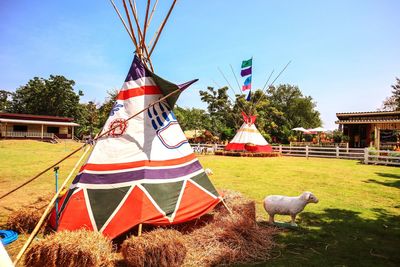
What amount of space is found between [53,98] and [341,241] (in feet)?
192

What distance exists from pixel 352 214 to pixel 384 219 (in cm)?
66

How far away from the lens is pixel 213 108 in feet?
150

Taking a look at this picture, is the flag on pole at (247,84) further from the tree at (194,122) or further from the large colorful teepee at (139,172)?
the tree at (194,122)

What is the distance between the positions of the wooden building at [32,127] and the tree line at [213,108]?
452cm

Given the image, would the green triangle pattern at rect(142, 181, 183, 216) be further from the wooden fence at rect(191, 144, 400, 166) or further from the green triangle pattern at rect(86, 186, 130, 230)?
the wooden fence at rect(191, 144, 400, 166)

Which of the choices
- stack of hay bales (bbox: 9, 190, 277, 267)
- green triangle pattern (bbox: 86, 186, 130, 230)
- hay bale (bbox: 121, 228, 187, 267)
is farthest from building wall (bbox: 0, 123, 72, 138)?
hay bale (bbox: 121, 228, 187, 267)

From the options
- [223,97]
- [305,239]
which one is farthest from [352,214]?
[223,97]

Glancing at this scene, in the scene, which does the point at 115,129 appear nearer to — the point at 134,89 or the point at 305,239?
the point at 134,89

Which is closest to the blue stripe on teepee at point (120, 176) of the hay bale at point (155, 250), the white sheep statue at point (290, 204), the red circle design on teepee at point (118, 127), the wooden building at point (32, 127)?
the red circle design on teepee at point (118, 127)

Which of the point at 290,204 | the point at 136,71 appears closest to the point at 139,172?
the point at 136,71

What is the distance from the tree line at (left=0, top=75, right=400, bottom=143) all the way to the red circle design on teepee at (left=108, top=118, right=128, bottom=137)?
31.0m

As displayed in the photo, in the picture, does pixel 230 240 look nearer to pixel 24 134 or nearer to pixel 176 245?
pixel 176 245

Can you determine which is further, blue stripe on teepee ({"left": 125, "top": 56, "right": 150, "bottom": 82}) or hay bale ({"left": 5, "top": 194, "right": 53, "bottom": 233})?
blue stripe on teepee ({"left": 125, "top": 56, "right": 150, "bottom": 82})

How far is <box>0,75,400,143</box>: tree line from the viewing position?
39.8 metres
